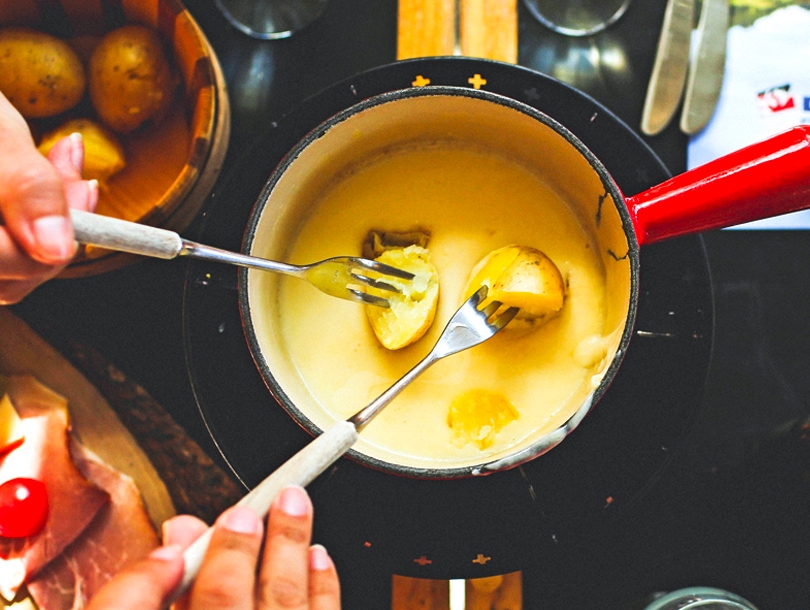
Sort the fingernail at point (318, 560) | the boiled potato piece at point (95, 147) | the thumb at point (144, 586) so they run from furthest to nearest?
the boiled potato piece at point (95, 147), the fingernail at point (318, 560), the thumb at point (144, 586)

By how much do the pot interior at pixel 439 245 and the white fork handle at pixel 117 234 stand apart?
0.11 metres

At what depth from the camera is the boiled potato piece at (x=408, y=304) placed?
665mm

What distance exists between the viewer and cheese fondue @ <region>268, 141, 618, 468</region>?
2.18 ft

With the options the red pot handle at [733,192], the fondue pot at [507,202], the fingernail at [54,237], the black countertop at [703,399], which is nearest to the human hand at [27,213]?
the fingernail at [54,237]

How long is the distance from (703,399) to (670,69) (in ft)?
1.45

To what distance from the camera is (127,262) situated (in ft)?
2.62

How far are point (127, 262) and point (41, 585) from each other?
1.52ft

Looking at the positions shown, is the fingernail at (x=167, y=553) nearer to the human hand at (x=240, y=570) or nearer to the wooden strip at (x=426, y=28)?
the human hand at (x=240, y=570)

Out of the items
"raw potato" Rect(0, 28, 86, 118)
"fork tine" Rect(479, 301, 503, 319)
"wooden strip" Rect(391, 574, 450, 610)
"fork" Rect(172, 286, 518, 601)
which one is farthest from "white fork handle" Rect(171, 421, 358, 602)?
"raw potato" Rect(0, 28, 86, 118)

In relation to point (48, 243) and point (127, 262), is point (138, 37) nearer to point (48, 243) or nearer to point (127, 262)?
point (127, 262)

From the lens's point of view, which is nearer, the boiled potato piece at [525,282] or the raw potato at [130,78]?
the boiled potato piece at [525,282]

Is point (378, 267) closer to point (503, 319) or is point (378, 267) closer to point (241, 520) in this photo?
point (503, 319)

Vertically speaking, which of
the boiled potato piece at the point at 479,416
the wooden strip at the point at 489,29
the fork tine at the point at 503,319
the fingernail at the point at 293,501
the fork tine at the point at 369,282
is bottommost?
the fingernail at the point at 293,501

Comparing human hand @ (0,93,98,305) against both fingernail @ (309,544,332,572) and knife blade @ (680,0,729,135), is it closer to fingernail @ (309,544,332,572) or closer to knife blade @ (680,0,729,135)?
fingernail @ (309,544,332,572)
